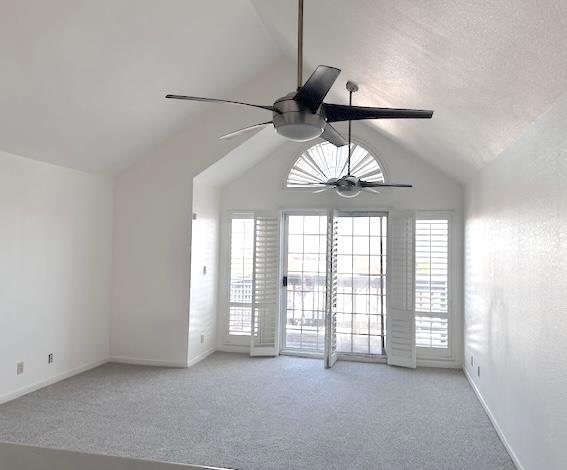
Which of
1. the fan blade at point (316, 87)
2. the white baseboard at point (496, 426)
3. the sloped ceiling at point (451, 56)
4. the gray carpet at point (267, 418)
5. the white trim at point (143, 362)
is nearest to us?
the sloped ceiling at point (451, 56)

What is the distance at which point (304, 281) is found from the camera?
6.41m

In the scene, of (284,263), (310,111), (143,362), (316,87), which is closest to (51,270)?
(143,362)

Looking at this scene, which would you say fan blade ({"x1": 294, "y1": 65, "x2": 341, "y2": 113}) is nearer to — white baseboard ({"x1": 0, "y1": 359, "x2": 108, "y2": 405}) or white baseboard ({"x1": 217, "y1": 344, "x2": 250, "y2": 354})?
white baseboard ({"x1": 0, "y1": 359, "x2": 108, "y2": 405})

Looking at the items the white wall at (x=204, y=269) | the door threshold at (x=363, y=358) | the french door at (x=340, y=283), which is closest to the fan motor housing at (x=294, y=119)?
the white wall at (x=204, y=269)

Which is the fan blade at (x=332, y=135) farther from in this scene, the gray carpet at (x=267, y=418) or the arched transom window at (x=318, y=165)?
the arched transom window at (x=318, y=165)

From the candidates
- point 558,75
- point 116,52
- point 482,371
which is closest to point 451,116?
point 558,75

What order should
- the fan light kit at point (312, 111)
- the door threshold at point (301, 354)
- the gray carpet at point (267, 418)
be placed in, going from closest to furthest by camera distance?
the fan light kit at point (312, 111)
the gray carpet at point (267, 418)
the door threshold at point (301, 354)

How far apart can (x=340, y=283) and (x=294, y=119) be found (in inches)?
173

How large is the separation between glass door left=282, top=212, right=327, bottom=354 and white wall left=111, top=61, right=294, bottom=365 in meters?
1.57

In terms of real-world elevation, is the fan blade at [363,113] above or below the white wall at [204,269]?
above

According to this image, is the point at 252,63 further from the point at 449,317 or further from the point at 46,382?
the point at 46,382

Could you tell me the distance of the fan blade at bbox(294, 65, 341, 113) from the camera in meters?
1.94

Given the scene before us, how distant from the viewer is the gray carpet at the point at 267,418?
3.20 metres

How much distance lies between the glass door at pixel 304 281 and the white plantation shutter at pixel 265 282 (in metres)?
0.23
